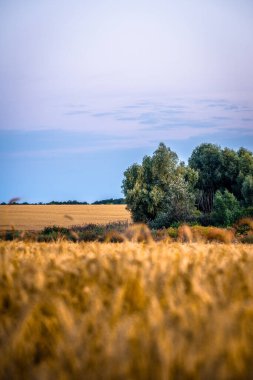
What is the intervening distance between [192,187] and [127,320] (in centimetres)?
6520

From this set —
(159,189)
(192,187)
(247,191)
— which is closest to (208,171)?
(192,187)

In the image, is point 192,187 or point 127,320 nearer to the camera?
point 127,320

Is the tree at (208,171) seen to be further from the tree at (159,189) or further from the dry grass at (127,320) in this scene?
the dry grass at (127,320)

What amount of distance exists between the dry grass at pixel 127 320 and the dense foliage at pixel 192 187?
4822cm

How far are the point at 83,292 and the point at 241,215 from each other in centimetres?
4990

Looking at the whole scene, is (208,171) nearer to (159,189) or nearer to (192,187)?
(192,187)

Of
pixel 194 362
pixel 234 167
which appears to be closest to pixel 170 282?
pixel 194 362

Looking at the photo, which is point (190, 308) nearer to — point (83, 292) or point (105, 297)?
point (105, 297)

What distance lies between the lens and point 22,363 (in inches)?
96.7

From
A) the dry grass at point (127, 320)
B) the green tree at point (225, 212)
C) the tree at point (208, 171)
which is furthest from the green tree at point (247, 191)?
the dry grass at point (127, 320)

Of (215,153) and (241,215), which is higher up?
(215,153)

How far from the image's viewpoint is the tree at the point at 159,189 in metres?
56.9

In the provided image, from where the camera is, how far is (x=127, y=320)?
7.36 ft

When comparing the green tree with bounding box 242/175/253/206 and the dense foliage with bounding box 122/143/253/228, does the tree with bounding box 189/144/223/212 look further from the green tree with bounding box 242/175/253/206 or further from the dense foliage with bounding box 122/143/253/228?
the green tree with bounding box 242/175/253/206
